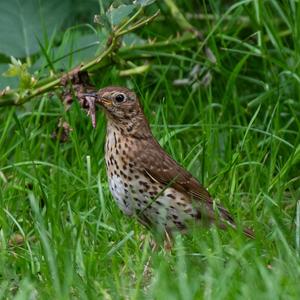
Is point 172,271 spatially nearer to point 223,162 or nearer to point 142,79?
point 223,162

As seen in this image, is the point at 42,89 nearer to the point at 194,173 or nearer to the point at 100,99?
the point at 100,99

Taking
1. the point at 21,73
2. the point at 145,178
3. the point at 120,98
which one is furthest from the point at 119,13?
the point at 145,178

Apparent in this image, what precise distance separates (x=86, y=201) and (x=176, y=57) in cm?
132

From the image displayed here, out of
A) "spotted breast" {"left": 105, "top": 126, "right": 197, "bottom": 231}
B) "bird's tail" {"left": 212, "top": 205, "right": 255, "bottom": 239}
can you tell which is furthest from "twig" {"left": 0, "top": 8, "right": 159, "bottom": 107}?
"bird's tail" {"left": 212, "top": 205, "right": 255, "bottom": 239}

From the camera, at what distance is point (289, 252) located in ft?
16.7

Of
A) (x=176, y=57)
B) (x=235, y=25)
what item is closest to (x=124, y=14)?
(x=176, y=57)

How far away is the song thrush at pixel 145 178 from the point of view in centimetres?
586

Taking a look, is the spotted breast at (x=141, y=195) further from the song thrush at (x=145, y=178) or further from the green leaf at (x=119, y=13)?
the green leaf at (x=119, y=13)

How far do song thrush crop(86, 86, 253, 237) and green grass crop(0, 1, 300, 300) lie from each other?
139 mm

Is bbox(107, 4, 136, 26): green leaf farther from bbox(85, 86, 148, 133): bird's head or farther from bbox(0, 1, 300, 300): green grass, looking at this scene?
bbox(0, 1, 300, 300): green grass

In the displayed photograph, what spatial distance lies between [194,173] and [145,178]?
30.5 inches

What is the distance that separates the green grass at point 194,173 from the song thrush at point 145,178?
0.14 m

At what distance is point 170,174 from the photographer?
605 centimetres

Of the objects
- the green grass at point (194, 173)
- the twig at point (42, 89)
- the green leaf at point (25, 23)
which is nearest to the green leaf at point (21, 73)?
the twig at point (42, 89)
